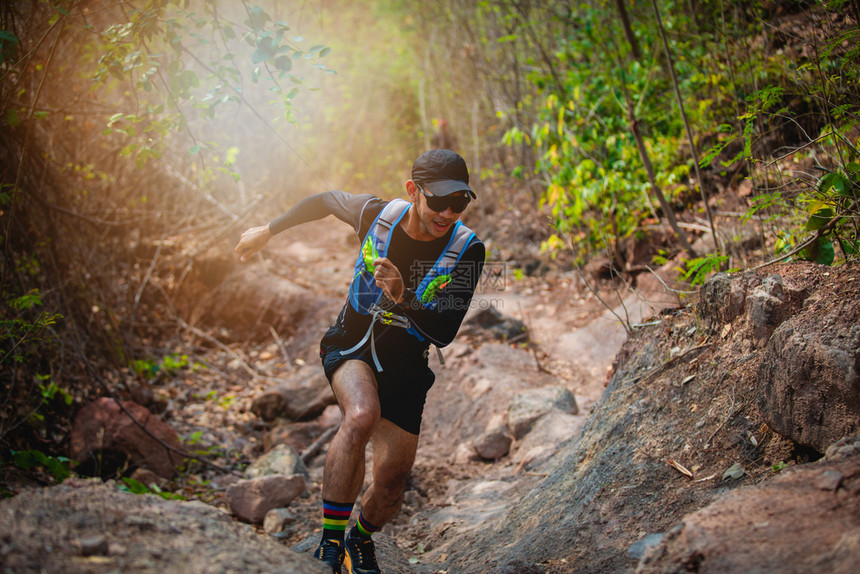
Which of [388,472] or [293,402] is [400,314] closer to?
[388,472]

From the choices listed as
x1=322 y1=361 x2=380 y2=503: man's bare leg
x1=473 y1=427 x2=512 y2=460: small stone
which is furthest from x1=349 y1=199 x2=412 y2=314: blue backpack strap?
x1=473 y1=427 x2=512 y2=460: small stone

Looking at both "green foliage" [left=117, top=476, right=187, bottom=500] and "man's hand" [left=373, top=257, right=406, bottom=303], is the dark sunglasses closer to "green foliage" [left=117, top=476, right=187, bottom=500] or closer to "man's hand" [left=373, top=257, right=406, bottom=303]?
"man's hand" [left=373, top=257, right=406, bottom=303]

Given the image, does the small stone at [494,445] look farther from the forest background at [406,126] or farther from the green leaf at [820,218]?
the green leaf at [820,218]

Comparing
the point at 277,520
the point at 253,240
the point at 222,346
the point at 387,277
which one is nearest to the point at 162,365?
the point at 222,346

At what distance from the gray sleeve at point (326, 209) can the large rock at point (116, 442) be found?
8.51 ft

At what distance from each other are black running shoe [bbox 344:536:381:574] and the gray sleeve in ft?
4.98

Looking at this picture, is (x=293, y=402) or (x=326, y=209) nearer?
(x=326, y=209)

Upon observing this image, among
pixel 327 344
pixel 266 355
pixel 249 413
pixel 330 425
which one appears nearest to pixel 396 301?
pixel 327 344

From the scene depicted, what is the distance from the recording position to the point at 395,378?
277cm

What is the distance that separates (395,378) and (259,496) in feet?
6.71

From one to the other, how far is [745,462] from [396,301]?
1651 millimetres

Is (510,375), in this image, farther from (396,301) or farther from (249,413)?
(396,301)

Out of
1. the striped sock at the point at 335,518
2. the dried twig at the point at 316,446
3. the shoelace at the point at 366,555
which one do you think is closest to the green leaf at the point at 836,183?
the striped sock at the point at 335,518

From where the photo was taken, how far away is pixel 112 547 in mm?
1666
